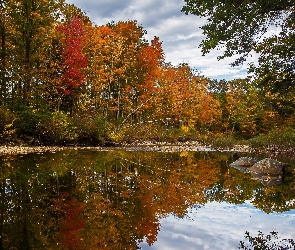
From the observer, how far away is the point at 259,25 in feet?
33.8

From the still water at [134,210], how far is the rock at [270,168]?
4.80 ft

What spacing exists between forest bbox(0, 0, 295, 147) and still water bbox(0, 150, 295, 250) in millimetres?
4975

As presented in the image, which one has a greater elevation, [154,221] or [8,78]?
[8,78]

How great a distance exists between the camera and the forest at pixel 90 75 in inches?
538

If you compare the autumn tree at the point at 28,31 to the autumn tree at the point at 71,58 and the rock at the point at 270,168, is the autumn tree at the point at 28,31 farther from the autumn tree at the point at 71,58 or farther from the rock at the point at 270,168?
the rock at the point at 270,168

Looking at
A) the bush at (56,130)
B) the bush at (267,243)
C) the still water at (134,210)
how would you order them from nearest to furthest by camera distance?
the bush at (267,243)
the still water at (134,210)
the bush at (56,130)

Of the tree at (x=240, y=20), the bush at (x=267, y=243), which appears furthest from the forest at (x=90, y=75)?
the bush at (x=267, y=243)

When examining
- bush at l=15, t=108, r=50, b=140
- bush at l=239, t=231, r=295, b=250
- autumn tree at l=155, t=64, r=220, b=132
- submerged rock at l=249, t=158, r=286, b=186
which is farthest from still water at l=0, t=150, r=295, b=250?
autumn tree at l=155, t=64, r=220, b=132

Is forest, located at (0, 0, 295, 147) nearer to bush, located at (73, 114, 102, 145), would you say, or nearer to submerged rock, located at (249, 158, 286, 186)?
bush, located at (73, 114, 102, 145)

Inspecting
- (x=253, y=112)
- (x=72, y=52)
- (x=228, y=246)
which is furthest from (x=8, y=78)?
(x=253, y=112)

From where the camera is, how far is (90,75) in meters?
32.1

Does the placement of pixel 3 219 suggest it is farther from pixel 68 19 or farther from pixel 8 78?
pixel 68 19

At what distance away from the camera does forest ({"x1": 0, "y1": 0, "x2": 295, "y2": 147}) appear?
13.7 m

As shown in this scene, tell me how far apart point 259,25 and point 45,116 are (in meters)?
15.9
